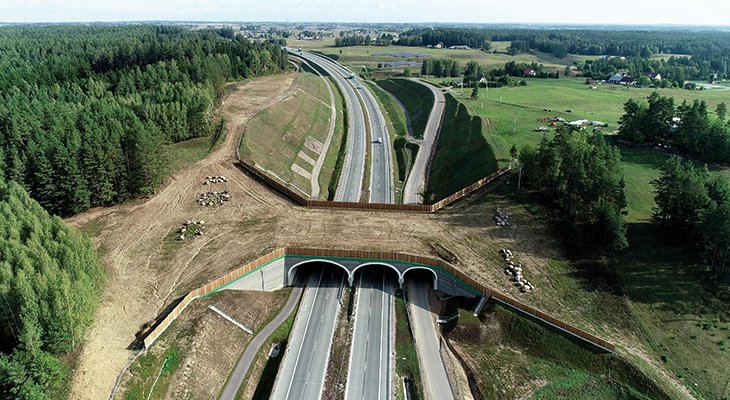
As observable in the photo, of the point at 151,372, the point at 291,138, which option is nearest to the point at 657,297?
the point at 151,372

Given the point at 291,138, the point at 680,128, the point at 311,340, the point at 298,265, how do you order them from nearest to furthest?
the point at 311,340, the point at 298,265, the point at 680,128, the point at 291,138

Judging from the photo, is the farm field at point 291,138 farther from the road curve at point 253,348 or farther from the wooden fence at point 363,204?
the road curve at point 253,348

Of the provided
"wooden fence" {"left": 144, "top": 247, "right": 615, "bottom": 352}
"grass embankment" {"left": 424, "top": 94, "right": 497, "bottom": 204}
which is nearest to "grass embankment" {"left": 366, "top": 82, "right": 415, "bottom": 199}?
"grass embankment" {"left": 424, "top": 94, "right": 497, "bottom": 204}

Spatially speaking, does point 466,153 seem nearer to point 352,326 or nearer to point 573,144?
point 573,144

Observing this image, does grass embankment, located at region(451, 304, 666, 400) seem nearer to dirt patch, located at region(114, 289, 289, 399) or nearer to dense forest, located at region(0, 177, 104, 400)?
dirt patch, located at region(114, 289, 289, 399)

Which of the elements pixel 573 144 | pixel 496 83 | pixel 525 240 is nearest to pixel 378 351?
pixel 525 240

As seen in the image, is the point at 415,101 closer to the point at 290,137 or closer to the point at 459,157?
the point at 290,137
